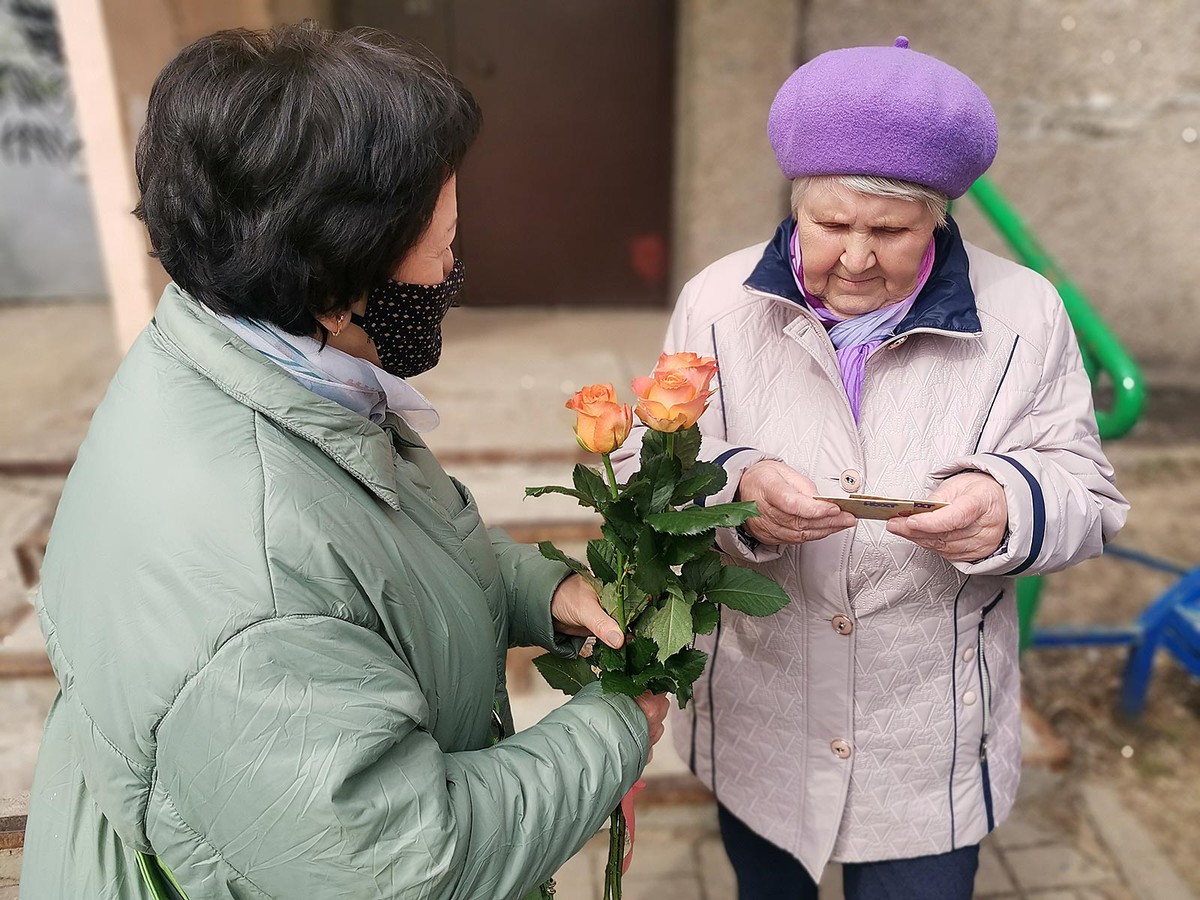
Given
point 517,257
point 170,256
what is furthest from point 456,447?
point 170,256

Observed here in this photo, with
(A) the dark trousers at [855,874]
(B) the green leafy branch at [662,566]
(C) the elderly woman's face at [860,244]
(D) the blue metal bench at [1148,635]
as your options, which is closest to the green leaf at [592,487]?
(B) the green leafy branch at [662,566]

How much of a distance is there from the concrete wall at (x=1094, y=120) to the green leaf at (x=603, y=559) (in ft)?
12.5

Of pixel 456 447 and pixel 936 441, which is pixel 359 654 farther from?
pixel 456 447

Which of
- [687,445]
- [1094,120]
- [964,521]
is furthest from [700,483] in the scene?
[1094,120]

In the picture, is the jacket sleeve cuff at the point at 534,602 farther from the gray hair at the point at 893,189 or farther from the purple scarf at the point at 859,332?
the gray hair at the point at 893,189

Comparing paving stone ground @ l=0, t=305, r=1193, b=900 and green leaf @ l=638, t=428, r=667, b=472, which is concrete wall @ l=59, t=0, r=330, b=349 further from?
green leaf @ l=638, t=428, r=667, b=472

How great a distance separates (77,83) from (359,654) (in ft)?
12.0

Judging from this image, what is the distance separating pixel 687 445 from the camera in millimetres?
1238

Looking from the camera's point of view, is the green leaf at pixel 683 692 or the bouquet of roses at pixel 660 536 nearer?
the bouquet of roses at pixel 660 536

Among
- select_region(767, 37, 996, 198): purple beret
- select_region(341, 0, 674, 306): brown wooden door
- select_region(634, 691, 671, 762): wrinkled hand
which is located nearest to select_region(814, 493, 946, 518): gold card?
select_region(634, 691, 671, 762): wrinkled hand

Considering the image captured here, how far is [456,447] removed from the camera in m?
3.67

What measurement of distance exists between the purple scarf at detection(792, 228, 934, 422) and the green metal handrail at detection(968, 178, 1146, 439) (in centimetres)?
107

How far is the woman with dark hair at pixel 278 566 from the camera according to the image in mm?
949

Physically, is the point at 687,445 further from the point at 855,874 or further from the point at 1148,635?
the point at 1148,635
